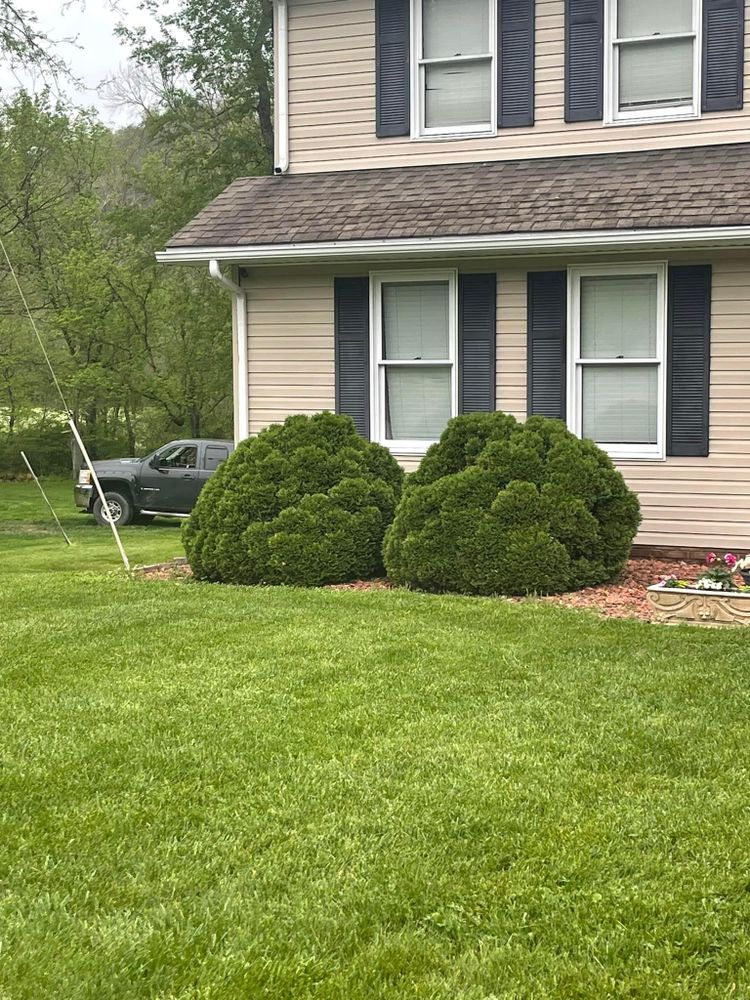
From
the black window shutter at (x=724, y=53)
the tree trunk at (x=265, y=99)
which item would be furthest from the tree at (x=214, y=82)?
the black window shutter at (x=724, y=53)

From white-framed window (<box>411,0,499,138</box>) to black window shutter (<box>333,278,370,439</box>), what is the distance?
6.19 feet

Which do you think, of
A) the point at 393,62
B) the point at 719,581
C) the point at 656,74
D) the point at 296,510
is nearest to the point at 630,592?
the point at 719,581

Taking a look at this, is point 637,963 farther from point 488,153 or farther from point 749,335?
point 488,153

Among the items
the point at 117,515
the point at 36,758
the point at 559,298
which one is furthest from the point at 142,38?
the point at 36,758

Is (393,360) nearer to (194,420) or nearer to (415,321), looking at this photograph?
(415,321)

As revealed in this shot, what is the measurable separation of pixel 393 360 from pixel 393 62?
3179mm

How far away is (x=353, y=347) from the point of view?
1071 cm

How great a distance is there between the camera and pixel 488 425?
8648 millimetres

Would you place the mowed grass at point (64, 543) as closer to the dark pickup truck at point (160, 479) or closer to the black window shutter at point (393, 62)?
the dark pickup truck at point (160, 479)

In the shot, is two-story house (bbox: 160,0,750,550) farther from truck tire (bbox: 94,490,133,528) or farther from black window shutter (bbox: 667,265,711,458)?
truck tire (bbox: 94,490,133,528)

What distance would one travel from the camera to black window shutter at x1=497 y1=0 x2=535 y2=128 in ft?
34.7

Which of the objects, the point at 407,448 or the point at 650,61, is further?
the point at 407,448

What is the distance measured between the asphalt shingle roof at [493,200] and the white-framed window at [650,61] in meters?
0.46

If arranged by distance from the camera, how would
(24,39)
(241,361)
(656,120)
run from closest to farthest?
(656,120) → (241,361) → (24,39)
